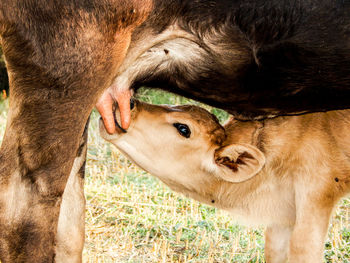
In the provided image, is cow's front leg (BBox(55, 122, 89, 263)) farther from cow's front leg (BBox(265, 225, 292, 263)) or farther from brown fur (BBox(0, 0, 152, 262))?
cow's front leg (BBox(265, 225, 292, 263))

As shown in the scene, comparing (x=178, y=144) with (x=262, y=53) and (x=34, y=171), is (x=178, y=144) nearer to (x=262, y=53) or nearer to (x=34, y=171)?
(x=262, y=53)

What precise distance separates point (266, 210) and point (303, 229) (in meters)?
0.57

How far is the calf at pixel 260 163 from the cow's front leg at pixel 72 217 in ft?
1.66

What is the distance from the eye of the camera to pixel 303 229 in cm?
392

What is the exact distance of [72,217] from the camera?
368cm

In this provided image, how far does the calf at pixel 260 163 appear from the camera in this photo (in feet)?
13.1

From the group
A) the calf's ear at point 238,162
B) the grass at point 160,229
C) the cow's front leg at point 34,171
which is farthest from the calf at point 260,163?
the cow's front leg at point 34,171

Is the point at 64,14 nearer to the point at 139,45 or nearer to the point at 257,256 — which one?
the point at 139,45

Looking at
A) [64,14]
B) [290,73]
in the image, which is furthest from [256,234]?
[64,14]

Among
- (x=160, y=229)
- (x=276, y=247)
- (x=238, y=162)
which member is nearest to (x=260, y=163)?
(x=238, y=162)

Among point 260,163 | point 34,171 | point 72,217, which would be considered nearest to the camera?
point 34,171

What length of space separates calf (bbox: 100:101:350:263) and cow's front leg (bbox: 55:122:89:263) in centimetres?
51

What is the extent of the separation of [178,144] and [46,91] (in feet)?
5.79

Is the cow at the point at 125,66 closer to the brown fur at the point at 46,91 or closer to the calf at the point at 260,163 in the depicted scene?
the brown fur at the point at 46,91
